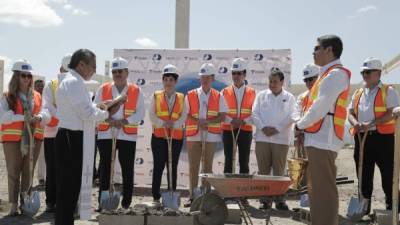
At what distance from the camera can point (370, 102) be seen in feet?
22.5

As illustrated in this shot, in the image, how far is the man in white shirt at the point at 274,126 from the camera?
7.45m

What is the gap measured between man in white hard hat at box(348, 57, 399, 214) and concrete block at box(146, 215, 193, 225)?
2.87 metres

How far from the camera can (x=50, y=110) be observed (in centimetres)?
670

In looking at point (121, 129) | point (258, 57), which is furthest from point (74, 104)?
point (258, 57)

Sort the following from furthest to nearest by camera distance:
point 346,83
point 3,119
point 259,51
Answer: point 259,51, point 3,119, point 346,83

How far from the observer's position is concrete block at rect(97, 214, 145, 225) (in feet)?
17.6

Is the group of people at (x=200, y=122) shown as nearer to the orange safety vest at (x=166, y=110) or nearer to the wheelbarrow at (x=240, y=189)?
the orange safety vest at (x=166, y=110)

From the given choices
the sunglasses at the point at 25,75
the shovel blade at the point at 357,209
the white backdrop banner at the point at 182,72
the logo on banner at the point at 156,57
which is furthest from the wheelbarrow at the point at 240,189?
the logo on banner at the point at 156,57

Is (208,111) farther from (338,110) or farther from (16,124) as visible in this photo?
(338,110)

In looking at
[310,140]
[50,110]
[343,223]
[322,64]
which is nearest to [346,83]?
[322,64]

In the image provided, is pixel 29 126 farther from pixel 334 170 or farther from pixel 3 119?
pixel 334 170

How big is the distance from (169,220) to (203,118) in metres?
2.48

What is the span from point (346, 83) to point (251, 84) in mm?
4564

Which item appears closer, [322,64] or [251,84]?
[322,64]
